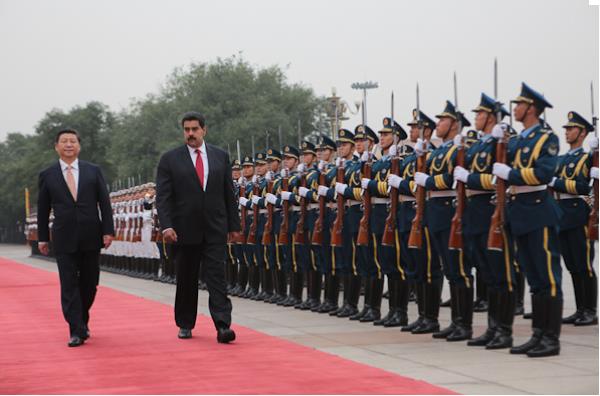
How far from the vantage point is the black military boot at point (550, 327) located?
8.54 metres

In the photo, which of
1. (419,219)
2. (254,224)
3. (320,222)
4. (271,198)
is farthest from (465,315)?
(254,224)

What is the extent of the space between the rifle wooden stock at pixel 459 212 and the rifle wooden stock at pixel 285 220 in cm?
470

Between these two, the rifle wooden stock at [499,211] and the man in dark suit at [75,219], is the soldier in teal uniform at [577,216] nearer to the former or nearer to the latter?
the rifle wooden stock at [499,211]

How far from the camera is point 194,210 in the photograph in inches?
398

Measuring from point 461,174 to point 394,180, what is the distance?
56.0 inches

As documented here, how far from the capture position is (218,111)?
51.6m

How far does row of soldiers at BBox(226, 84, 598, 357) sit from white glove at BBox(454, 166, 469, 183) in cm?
1

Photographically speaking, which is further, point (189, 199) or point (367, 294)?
point (367, 294)

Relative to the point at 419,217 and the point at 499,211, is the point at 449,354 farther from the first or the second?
Answer: the point at 419,217

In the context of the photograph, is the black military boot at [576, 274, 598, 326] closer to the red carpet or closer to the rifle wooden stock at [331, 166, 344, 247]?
the rifle wooden stock at [331, 166, 344, 247]

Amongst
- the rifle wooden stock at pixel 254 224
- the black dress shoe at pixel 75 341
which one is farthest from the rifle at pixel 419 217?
the rifle wooden stock at pixel 254 224

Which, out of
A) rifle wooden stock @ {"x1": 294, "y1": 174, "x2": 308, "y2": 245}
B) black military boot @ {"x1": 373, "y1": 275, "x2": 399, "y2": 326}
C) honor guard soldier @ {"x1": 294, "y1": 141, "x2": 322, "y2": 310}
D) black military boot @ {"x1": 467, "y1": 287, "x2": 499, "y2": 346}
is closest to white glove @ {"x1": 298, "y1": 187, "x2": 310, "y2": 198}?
honor guard soldier @ {"x1": 294, "y1": 141, "x2": 322, "y2": 310}

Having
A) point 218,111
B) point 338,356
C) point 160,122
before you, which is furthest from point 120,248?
point 160,122

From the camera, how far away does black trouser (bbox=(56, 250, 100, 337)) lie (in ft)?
32.5
